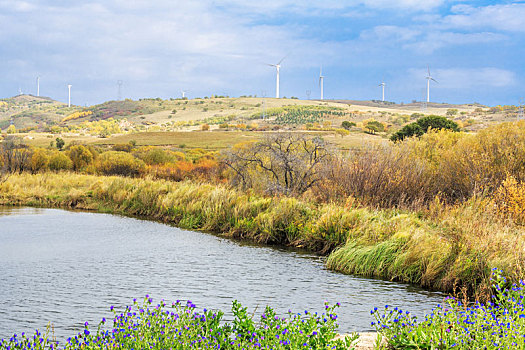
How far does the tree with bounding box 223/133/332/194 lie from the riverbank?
1988 millimetres

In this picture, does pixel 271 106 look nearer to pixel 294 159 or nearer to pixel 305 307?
pixel 294 159

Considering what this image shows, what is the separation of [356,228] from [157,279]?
21.9 ft

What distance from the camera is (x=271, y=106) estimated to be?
137 metres

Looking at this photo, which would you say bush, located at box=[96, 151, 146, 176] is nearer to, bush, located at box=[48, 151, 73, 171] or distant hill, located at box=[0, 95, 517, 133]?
bush, located at box=[48, 151, 73, 171]

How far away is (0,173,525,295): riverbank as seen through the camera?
527 inches

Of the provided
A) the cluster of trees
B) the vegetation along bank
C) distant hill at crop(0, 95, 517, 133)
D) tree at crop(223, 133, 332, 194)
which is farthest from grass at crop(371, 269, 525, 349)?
distant hill at crop(0, 95, 517, 133)

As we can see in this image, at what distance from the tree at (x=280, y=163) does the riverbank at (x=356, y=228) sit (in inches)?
78.3

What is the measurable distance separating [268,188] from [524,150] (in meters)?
10.5

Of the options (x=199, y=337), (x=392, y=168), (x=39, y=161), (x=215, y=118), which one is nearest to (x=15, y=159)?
(x=39, y=161)

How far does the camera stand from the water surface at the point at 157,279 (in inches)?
453

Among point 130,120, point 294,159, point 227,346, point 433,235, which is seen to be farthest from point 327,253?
point 130,120

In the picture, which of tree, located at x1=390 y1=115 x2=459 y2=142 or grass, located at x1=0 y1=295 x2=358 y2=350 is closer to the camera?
grass, located at x1=0 y1=295 x2=358 y2=350

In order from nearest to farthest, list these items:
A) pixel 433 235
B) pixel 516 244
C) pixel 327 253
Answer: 1. pixel 516 244
2. pixel 433 235
3. pixel 327 253

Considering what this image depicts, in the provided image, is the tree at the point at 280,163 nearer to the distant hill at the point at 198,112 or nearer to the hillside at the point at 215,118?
the hillside at the point at 215,118
